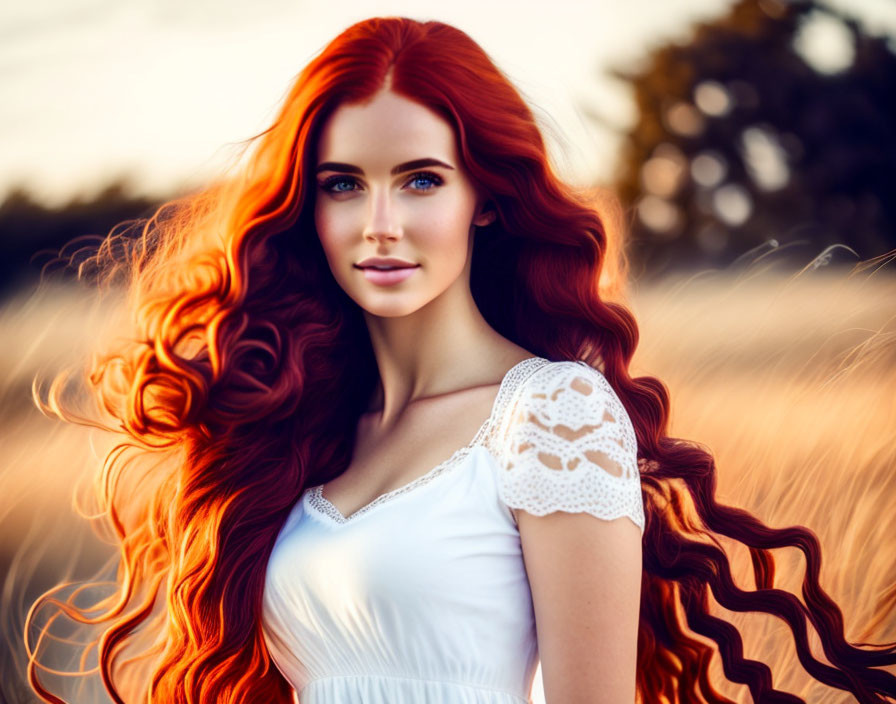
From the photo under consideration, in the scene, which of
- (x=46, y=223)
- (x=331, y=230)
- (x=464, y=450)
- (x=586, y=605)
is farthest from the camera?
(x=46, y=223)

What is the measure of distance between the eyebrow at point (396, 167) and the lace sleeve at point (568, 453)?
18.5 inches

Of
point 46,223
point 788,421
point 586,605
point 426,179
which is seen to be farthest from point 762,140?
point 586,605

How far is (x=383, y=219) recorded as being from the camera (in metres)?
2.02

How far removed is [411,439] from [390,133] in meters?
0.62

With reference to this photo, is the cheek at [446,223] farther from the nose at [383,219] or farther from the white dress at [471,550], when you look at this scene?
the white dress at [471,550]

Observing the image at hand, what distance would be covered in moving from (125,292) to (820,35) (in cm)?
268

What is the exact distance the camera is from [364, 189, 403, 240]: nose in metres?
2.02

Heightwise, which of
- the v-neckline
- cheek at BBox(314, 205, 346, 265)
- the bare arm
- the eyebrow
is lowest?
the bare arm

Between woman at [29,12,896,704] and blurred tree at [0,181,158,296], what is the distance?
943mm

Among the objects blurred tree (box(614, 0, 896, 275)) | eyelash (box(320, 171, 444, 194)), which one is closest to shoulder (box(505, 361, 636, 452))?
eyelash (box(320, 171, 444, 194))

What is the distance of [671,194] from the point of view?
13.8ft

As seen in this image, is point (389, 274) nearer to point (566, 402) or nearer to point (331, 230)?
point (331, 230)

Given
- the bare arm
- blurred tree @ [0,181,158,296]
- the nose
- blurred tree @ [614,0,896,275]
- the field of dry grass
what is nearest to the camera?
the bare arm

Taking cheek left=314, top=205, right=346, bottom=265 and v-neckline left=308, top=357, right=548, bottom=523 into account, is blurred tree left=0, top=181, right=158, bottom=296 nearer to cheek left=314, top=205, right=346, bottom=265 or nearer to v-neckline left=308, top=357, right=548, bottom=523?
cheek left=314, top=205, right=346, bottom=265
